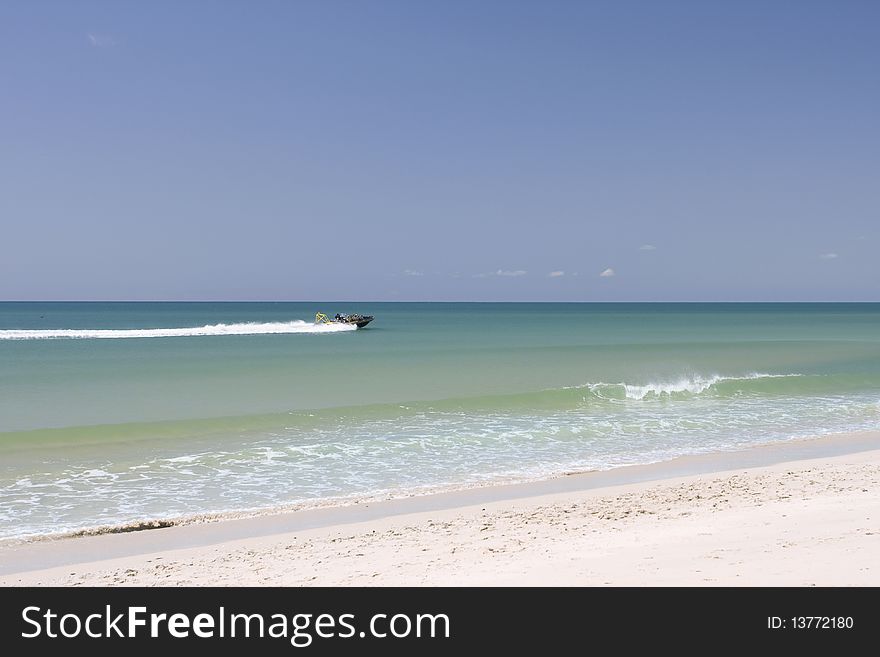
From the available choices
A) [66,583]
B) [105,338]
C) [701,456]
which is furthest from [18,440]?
[105,338]

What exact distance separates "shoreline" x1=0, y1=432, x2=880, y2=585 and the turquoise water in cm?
66

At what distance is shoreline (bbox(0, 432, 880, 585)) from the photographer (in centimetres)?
730

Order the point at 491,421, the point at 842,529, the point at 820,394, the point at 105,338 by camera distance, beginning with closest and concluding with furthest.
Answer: the point at 842,529, the point at 491,421, the point at 820,394, the point at 105,338

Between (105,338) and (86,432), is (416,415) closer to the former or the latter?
(86,432)

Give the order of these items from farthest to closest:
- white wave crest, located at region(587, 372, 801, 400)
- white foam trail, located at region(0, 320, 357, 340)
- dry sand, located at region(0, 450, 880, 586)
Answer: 1. white foam trail, located at region(0, 320, 357, 340)
2. white wave crest, located at region(587, 372, 801, 400)
3. dry sand, located at region(0, 450, 880, 586)

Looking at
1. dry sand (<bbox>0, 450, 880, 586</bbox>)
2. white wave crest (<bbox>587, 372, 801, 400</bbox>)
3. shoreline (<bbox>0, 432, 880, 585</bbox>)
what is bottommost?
shoreline (<bbox>0, 432, 880, 585</bbox>)

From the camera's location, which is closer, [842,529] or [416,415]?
[842,529]

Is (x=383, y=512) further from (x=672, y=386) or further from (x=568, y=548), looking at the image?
(x=672, y=386)

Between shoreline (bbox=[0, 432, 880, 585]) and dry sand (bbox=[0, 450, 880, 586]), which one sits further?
shoreline (bbox=[0, 432, 880, 585])

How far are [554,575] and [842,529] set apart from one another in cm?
318

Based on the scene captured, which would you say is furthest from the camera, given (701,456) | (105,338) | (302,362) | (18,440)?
(105,338)

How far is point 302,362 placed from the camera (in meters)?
33.8

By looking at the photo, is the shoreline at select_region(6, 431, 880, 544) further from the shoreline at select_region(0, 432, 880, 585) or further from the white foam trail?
the white foam trail

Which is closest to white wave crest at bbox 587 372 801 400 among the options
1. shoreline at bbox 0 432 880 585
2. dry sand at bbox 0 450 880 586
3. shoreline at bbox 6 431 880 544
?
shoreline at bbox 6 431 880 544
